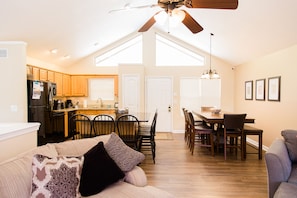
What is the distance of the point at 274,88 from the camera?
488 cm

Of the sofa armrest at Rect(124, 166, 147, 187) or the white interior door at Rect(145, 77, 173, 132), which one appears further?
the white interior door at Rect(145, 77, 173, 132)

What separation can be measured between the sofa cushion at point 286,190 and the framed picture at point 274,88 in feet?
9.69

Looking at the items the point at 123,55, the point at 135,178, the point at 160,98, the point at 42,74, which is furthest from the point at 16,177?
the point at 123,55

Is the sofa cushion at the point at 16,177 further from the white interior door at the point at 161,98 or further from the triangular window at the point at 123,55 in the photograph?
the triangular window at the point at 123,55

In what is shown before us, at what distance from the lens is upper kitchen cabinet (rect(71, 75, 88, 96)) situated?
779 cm

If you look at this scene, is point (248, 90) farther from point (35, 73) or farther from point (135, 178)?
point (35, 73)

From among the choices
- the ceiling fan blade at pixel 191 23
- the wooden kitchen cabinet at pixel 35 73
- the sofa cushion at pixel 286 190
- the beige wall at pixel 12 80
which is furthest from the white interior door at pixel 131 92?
the sofa cushion at pixel 286 190

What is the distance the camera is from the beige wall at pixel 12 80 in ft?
13.7

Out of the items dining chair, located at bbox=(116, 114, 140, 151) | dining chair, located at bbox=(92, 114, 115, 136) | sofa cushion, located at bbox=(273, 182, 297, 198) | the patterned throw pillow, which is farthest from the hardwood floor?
the patterned throw pillow

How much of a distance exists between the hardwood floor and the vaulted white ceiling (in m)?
2.52

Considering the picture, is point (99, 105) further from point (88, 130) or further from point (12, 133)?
point (12, 133)

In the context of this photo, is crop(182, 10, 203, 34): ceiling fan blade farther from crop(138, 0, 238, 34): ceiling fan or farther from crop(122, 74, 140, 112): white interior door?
crop(122, 74, 140, 112): white interior door

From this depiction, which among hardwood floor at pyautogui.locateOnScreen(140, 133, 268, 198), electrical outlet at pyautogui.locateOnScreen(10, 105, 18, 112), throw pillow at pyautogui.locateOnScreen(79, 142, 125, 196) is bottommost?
hardwood floor at pyautogui.locateOnScreen(140, 133, 268, 198)

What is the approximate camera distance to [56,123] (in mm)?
5609
